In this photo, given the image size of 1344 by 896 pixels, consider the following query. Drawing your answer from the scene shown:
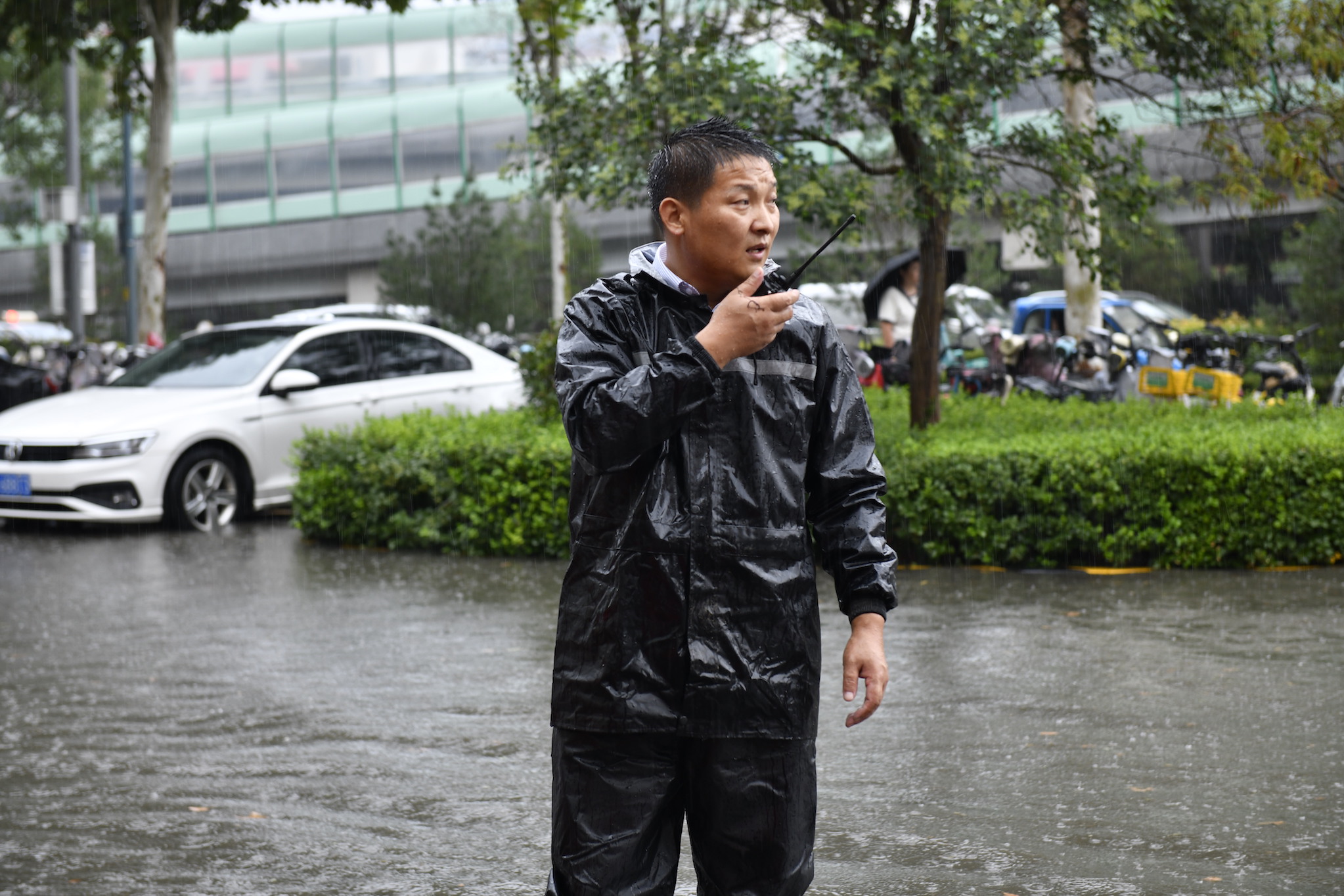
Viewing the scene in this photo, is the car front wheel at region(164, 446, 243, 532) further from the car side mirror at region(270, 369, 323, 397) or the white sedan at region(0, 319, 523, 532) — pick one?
the car side mirror at region(270, 369, 323, 397)

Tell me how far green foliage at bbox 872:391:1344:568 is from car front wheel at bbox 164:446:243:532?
499 cm

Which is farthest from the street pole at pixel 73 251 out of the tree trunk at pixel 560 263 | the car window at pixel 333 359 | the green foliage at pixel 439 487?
the green foliage at pixel 439 487

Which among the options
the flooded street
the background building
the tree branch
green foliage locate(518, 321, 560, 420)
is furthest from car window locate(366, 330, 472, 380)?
the background building

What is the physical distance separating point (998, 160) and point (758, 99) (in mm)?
1925

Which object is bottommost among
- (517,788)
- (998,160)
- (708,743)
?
(517,788)

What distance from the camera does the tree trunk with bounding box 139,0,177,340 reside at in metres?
18.6

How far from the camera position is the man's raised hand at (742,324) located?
2572 mm

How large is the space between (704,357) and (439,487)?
754cm

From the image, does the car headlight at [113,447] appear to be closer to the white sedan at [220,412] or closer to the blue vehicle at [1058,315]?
the white sedan at [220,412]

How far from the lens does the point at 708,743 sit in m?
2.74

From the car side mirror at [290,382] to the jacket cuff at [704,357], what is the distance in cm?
942

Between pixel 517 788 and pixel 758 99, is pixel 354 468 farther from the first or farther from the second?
pixel 517 788

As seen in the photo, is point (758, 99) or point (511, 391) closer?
point (758, 99)

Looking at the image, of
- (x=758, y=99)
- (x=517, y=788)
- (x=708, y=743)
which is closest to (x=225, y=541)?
(x=758, y=99)
